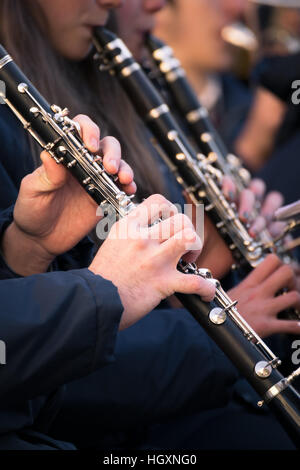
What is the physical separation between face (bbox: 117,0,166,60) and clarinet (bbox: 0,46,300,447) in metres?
0.69

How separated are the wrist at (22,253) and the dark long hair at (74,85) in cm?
16

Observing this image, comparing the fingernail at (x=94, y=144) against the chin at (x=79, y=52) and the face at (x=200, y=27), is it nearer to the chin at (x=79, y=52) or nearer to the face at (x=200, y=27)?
the chin at (x=79, y=52)

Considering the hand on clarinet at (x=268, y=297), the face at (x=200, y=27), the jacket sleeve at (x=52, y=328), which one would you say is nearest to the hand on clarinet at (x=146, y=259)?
the jacket sleeve at (x=52, y=328)

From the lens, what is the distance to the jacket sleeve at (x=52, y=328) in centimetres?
84

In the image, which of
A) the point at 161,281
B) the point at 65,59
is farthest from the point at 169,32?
the point at 161,281

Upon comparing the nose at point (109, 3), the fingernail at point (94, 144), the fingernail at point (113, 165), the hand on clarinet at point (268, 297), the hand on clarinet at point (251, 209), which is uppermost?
the nose at point (109, 3)

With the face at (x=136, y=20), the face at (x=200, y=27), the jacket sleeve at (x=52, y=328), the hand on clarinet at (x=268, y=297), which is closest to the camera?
the jacket sleeve at (x=52, y=328)

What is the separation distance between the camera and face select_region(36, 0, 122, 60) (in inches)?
53.3

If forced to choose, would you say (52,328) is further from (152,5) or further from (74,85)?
(152,5)

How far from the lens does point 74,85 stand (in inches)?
56.9

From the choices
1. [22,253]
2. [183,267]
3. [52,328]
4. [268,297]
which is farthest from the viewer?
[268,297]

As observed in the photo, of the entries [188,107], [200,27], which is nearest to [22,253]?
[188,107]

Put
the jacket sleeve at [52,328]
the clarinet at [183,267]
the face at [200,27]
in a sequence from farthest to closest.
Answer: the face at [200,27] < the clarinet at [183,267] < the jacket sleeve at [52,328]

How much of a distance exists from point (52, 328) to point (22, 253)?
0.28 metres
